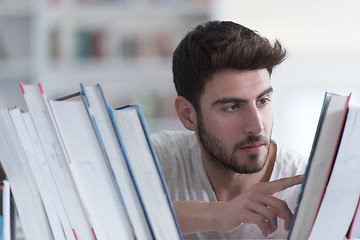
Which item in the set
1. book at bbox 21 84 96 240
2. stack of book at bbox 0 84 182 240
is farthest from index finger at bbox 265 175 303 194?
book at bbox 21 84 96 240

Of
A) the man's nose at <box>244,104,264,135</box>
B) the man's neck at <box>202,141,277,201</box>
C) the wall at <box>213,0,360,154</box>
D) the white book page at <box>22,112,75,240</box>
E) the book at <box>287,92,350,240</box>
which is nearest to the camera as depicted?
the book at <box>287,92,350,240</box>

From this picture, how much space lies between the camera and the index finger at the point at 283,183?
655 mm

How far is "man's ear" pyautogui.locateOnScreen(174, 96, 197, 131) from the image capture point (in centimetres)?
134

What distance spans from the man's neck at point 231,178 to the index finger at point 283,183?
23.9 inches

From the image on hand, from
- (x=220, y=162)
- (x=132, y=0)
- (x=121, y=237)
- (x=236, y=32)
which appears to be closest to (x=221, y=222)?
(x=121, y=237)

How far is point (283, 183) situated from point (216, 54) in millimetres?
578

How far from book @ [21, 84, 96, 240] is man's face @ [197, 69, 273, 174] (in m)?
0.50

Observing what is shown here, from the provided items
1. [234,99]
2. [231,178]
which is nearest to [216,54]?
[234,99]

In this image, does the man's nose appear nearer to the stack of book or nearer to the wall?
the stack of book

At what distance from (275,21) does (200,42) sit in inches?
128

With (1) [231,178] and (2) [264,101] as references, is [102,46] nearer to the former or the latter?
(1) [231,178]

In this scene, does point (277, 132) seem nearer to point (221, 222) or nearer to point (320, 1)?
point (320, 1)

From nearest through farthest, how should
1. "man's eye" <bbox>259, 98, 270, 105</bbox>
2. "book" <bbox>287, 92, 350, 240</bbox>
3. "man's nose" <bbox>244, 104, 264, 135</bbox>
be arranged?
1. "book" <bbox>287, 92, 350, 240</bbox>
2. "man's nose" <bbox>244, 104, 264, 135</bbox>
3. "man's eye" <bbox>259, 98, 270, 105</bbox>

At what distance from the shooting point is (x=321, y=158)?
55cm
